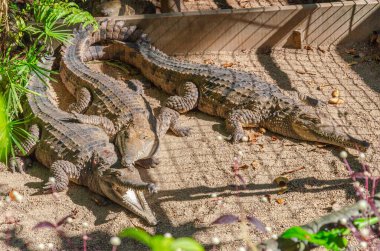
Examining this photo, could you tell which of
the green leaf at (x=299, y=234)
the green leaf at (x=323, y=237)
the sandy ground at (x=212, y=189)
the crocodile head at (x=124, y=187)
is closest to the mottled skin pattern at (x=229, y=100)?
the sandy ground at (x=212, y=189)

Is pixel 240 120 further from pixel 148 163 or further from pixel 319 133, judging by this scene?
pixel 148 163

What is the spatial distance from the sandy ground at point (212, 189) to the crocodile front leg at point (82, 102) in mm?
260

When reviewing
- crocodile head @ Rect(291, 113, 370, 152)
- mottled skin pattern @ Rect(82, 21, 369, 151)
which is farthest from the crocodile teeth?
crocodile head @ Rect(291, 113, 370, 152)

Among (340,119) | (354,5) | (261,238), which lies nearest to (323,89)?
(340,119)

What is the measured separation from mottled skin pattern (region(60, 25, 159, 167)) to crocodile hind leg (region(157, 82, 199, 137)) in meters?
0.10

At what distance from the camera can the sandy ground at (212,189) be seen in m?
3.66

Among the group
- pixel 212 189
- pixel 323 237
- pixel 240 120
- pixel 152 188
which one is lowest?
pixel 212 189

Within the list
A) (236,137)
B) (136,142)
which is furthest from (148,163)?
(236,137)

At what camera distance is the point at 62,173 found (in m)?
4.15

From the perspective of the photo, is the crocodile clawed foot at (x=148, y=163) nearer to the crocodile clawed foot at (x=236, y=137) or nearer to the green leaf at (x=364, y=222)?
Answer: the crocodile clawed foot at (x=236, y=137)

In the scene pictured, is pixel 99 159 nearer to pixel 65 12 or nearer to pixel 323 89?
pixel 65 12

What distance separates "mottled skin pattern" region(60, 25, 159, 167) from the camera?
173 inches

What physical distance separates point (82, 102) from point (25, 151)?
0.81 m

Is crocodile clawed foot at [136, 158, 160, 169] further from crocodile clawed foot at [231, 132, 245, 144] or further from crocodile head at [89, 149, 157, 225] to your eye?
crocodile clawed foot at [231, 132, 245, 144]
